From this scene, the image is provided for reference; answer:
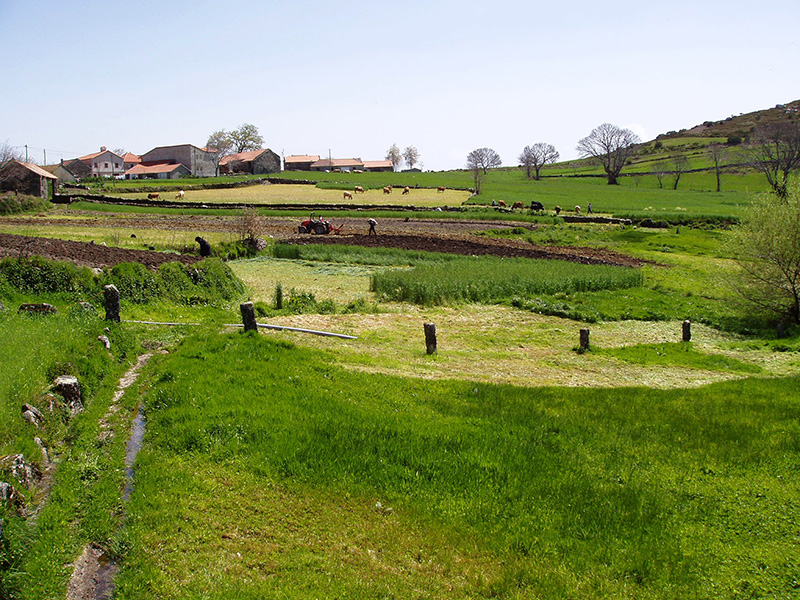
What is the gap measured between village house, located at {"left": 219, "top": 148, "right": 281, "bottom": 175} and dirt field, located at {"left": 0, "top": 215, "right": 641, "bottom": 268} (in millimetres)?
72098

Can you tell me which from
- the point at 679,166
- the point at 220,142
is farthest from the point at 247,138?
the point at 679,166

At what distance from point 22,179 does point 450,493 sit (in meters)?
69.9

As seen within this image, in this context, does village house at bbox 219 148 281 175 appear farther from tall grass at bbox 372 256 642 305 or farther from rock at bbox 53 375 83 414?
rock at bbox 53 375 83 414

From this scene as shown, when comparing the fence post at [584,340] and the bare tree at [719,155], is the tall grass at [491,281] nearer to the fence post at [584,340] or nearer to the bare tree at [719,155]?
the fence post at [584,340]

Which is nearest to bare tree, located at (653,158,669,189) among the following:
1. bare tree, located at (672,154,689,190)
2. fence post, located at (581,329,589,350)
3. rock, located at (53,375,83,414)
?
bare tree, located at (672,154,689,190)

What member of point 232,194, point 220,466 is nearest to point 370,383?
point 220,466

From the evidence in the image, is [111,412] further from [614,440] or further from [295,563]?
[614,440]

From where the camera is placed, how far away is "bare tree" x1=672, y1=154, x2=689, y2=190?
111219 millimetres

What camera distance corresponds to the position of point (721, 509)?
814 cm

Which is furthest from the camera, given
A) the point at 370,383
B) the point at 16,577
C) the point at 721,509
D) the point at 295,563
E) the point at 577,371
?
the point at 577,371

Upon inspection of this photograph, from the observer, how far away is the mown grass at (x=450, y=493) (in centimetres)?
670

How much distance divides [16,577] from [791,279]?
26.3 metres

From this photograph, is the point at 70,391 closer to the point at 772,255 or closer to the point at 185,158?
the point at 772,255

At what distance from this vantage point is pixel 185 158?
399 feet
